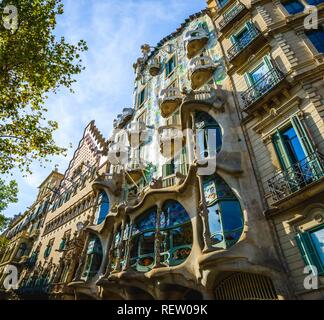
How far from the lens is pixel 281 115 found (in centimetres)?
1077

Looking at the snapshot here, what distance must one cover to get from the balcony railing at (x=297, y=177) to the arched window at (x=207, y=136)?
331cm

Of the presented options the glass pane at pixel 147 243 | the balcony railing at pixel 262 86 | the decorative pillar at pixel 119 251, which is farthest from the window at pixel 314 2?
the decorative pillar at pixel 119 251

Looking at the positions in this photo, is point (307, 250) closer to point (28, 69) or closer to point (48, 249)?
point (28, 69)

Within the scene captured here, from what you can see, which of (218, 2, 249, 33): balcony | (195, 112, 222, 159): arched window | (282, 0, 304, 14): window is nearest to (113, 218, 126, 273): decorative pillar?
(195, 112, 222, 159): arched window

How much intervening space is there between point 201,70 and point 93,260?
608 inches

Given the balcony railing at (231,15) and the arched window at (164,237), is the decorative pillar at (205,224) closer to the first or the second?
the arched window at (164,237)

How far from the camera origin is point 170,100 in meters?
18.6

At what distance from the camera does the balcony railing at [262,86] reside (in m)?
11.2

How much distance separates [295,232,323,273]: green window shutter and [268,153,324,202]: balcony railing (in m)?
1.48

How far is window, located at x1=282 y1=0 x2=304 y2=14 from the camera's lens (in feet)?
45.0

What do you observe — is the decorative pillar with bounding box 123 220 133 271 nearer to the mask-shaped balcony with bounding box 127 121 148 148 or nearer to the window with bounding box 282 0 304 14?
the mask-shaped balcony with bounding box 127 121 148 148

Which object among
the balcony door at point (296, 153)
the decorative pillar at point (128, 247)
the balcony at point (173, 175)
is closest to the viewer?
the balcony door at point (296, 153)
